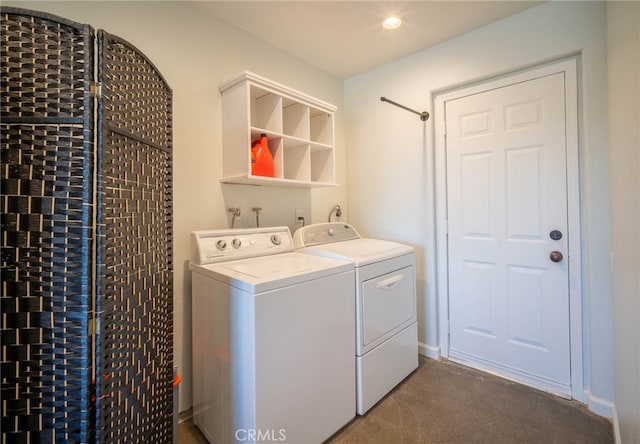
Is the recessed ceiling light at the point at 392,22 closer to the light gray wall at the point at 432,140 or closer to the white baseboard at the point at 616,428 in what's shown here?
the light gray wall at the point at 432,140

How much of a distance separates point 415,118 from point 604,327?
1864 mm

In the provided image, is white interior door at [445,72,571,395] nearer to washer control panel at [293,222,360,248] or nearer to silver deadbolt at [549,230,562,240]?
silver deadbolt at [549,230,562,240]

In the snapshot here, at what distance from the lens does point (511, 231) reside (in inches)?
81.2

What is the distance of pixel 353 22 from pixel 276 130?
0.92 metres

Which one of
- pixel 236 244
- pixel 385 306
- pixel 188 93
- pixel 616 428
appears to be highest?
pixel 188 93

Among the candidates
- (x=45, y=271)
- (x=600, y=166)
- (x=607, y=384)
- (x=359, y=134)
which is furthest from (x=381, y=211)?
(x=45, y=271)

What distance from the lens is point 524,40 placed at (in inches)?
76.6

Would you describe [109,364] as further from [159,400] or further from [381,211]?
[381,211]

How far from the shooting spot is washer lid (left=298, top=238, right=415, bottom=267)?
177cm

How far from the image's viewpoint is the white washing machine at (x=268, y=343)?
1255mm

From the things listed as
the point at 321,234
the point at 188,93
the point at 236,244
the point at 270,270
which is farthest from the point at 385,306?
the point at 188,93

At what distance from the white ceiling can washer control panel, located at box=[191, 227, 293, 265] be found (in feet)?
4.62

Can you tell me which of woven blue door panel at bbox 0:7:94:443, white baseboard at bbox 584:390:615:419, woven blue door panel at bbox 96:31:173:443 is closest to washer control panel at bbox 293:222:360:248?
woven blue door panel at bbox 96:31:173:443

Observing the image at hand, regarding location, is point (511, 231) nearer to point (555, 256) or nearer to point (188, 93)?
point (555, 256)
